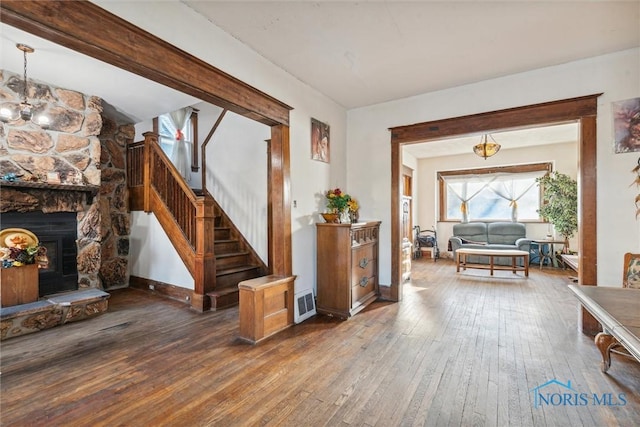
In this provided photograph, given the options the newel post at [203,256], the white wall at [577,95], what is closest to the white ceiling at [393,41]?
the white wall at [577,95]

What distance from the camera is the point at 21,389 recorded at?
209 cm

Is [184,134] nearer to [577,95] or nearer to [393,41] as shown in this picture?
[393,41]

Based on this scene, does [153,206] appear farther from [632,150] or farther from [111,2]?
[632,150]

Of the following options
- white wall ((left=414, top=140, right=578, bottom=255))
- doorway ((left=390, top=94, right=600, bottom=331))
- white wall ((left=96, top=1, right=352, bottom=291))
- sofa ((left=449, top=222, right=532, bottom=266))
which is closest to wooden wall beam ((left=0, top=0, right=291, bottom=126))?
white wall ((left=96, top=1, right=352, bottom=291))

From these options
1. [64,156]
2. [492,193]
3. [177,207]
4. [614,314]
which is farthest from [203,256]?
[492,193]

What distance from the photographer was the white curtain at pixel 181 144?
5.87 m

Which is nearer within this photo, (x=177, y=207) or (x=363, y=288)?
(x=363, y=288)

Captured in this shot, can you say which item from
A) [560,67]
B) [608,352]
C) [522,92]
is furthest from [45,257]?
[560,67]

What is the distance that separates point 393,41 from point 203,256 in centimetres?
330

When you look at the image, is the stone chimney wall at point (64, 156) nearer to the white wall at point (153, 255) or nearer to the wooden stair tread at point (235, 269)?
the white wall at point (153, 255)

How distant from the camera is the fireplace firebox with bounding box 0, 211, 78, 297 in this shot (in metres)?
3.65

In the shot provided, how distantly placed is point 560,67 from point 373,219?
9.14 feet

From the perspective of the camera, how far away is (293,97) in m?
3.44

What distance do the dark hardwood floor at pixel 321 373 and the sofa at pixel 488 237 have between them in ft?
11.4
